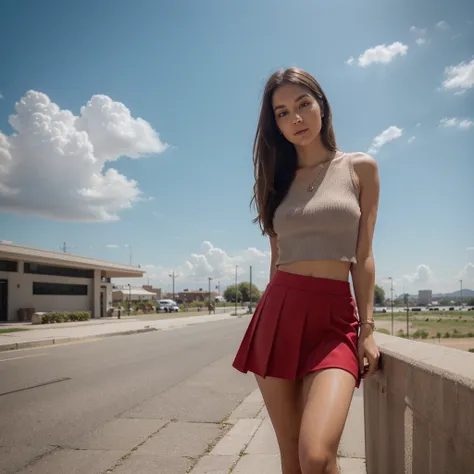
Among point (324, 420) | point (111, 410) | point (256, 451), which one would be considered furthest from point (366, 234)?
point (111, 410)

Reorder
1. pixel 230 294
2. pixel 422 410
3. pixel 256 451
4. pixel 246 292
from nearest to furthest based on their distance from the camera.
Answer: pixel 422 410, pixel 256 451, pixel 230 294, pixel 246 292

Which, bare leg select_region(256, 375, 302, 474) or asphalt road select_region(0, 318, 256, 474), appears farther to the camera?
asphalt road select_region(0, 318, 256, 474)

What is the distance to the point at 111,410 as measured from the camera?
592cm

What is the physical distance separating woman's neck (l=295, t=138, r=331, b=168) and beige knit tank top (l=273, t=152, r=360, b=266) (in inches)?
3.6

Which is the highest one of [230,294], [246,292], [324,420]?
[324,420]

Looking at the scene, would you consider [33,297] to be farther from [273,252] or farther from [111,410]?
[273,252]

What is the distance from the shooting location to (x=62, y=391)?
279 inches

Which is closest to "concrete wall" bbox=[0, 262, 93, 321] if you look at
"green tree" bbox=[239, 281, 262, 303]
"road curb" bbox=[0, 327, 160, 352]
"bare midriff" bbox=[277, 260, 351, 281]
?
"road curb" bbox=[0, 327, 160, 352]

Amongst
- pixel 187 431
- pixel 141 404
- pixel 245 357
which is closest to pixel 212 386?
pixel 141 404

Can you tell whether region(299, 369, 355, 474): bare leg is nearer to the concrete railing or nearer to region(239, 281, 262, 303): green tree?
the concrete railing

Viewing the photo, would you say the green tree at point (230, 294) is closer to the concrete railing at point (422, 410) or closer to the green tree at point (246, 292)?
the green tree at point (246, 292)

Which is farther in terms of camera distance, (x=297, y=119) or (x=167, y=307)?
(x=167, y=307)

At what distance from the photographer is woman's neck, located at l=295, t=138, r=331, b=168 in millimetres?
2367

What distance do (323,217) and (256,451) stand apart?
2805mm
